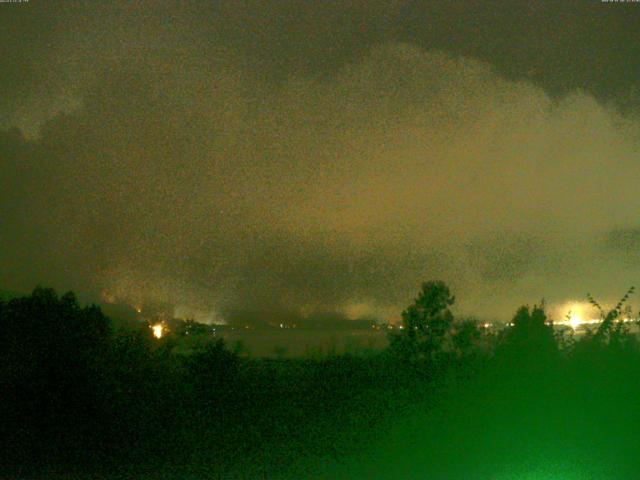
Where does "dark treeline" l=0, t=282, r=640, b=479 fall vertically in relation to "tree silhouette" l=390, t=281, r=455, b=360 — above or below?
below

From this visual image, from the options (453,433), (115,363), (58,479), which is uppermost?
(115,363)

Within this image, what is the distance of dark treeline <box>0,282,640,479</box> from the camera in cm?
1138

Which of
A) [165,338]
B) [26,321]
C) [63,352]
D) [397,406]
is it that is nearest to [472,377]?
[397,406]

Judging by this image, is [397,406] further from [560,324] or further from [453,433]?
[560,324]

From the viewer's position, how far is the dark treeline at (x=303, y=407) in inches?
448

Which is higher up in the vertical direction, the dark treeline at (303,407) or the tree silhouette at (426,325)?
the tree silhouette at (426,325)

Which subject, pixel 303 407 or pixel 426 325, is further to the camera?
pixel 426 325

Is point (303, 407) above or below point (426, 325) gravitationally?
below

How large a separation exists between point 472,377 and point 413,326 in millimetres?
4105

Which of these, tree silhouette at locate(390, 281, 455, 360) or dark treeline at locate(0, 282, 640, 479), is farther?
tree silhouette at locate(390, 281, 455, 360)

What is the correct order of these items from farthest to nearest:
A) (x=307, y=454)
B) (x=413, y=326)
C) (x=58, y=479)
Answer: (x=413, y=326)
(x=307, y=454)
(x=58, y=479)

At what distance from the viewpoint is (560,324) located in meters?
15.3

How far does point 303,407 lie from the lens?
1373 cm

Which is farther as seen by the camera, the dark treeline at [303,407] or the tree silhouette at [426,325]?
the tree silhouette at [426,325]
